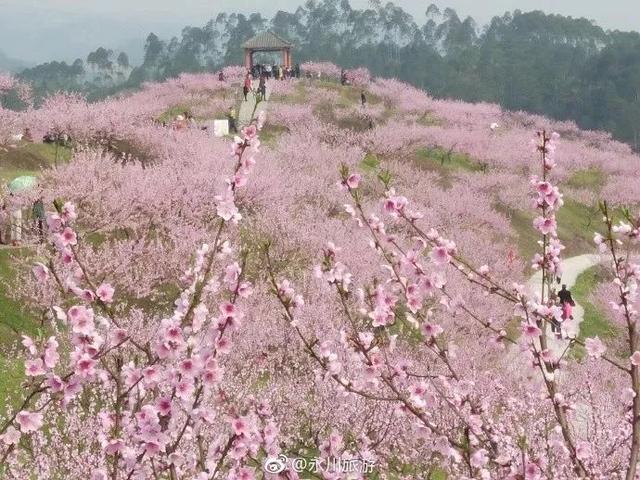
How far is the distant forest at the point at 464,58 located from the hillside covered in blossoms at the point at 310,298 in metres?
25.6

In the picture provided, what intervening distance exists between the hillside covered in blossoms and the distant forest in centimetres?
2558

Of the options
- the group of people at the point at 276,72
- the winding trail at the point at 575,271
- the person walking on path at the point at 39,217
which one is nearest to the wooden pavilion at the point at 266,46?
the group of people at the point at 276,72

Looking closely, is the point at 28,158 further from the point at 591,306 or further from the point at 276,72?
the point at 276,72

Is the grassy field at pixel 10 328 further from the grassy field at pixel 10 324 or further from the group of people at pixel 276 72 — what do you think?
the group of people at pixel 276 72

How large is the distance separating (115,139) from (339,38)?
110 metres

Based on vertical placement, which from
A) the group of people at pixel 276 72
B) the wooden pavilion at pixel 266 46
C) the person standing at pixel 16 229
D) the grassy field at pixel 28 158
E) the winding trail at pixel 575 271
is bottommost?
the winding trail at pixel 575 271

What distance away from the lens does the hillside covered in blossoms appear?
4020 mm

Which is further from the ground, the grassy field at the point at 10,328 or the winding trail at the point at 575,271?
the grassy field at the point at 10,328

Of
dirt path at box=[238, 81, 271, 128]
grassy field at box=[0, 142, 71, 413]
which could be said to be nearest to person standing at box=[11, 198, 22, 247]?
grassy field at box=[0, 142, 71, 413]

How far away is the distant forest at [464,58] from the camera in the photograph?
254 feet

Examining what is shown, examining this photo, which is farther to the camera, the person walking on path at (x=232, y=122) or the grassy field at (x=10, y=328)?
the person walking on path at (x=232, y=122)

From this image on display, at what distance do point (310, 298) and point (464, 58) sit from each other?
311ft

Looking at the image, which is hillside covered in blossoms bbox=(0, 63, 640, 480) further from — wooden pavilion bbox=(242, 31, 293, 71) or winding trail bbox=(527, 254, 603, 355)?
wooden pavilion bbox=(242, 31, 293, 71)

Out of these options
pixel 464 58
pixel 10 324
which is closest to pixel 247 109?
pixel 10 324
